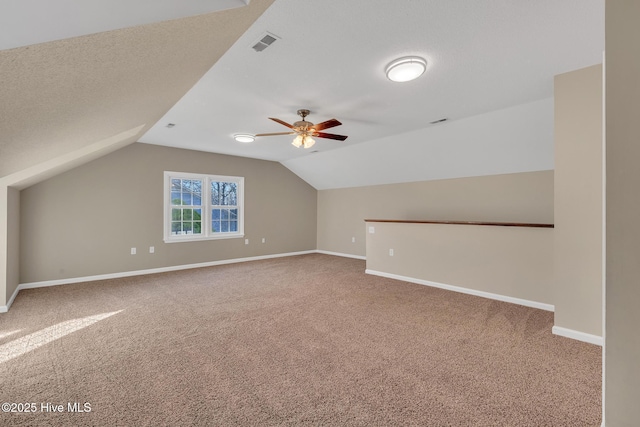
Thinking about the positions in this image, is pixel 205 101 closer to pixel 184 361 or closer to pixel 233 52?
pixel 233 52

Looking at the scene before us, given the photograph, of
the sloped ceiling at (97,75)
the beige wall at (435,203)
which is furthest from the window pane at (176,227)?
the beige wall at (435,203)

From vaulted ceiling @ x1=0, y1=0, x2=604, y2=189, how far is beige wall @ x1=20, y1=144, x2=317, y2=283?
3.93 ft

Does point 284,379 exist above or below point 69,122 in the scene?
below

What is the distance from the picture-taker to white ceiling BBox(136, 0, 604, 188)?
1778 mm

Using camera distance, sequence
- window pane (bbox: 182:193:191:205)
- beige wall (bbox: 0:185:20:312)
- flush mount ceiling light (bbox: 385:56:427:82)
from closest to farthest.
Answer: flush mount ceiling light (bbox: 385:56:427:82), beige wall (bbox: 0:185:20:312), window pane (bbox: 182:193:191:205)

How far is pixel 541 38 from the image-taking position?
205cm

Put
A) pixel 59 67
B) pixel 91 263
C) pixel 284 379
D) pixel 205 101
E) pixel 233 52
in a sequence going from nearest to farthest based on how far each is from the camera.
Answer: pixel 59 67 < pixel 284 379 < pixel 233 52 < pixel 205 101 < pixel 91 263

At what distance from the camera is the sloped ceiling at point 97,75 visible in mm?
1127

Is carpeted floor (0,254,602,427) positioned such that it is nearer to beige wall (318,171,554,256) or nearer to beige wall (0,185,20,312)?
beige wall (0,185,20,312)

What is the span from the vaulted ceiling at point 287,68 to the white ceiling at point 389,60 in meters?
0.01

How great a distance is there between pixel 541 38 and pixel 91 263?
21.0ft

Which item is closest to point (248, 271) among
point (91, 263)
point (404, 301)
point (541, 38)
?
point (91, 263)

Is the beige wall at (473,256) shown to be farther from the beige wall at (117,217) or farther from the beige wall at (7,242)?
the beige wall at (7,242)

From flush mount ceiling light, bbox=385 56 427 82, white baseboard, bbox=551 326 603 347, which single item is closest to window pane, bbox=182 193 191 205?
flush mount ceiling light, bbox=385 56 427 82
